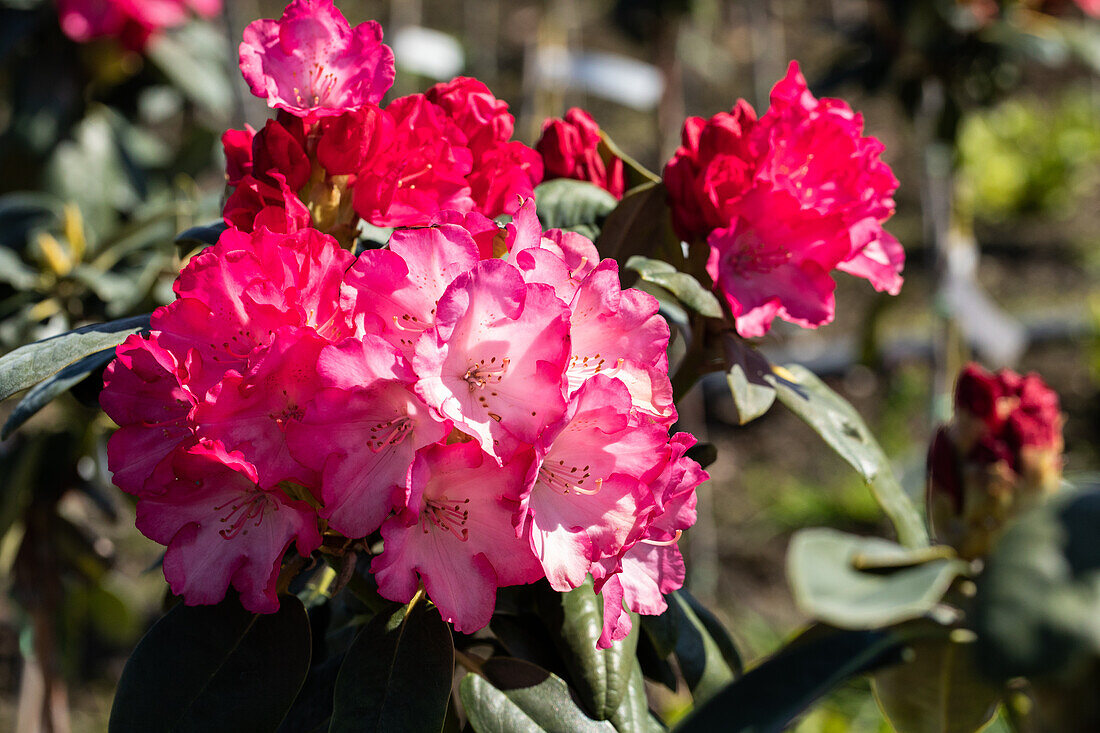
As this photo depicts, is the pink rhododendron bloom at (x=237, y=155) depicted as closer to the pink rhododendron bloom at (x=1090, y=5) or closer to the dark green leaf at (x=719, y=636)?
the dark green leaf at (x=719, y=636)

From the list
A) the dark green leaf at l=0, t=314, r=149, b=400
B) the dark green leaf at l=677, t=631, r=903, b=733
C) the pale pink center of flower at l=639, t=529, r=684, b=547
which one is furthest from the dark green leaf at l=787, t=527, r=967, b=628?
the dark green leaf at l=0, t=314, r=149, b=400

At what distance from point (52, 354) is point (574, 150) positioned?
0.51 meters

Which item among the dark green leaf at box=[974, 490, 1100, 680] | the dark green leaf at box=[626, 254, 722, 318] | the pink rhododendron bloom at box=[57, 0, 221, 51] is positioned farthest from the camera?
the pink rhododendron bloom at box=[57, 0, 221, 51]

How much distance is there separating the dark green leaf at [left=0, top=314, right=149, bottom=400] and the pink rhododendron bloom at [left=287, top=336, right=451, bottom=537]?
0.81 feet

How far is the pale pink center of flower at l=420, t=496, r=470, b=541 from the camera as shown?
2.15ft

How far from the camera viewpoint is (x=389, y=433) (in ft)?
2.07

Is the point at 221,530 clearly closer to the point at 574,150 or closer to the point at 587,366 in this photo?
the point at 587,366

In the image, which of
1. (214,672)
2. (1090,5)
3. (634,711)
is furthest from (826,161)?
(1090,5)

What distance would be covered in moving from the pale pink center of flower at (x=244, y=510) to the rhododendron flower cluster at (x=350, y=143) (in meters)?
0.20

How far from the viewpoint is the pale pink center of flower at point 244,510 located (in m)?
0.67

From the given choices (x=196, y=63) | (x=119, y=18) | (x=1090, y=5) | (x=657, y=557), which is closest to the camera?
(x=657, y=557)

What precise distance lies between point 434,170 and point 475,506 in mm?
279

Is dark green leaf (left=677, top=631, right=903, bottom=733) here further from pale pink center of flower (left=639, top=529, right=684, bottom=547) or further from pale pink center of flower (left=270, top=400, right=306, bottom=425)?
pale pink center of flower (left=270, top=400, right=306, bottom=425)

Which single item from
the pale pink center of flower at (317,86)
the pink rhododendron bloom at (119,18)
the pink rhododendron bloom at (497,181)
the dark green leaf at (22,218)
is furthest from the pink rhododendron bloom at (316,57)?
the pink rhododendron bloom at (119,18)
